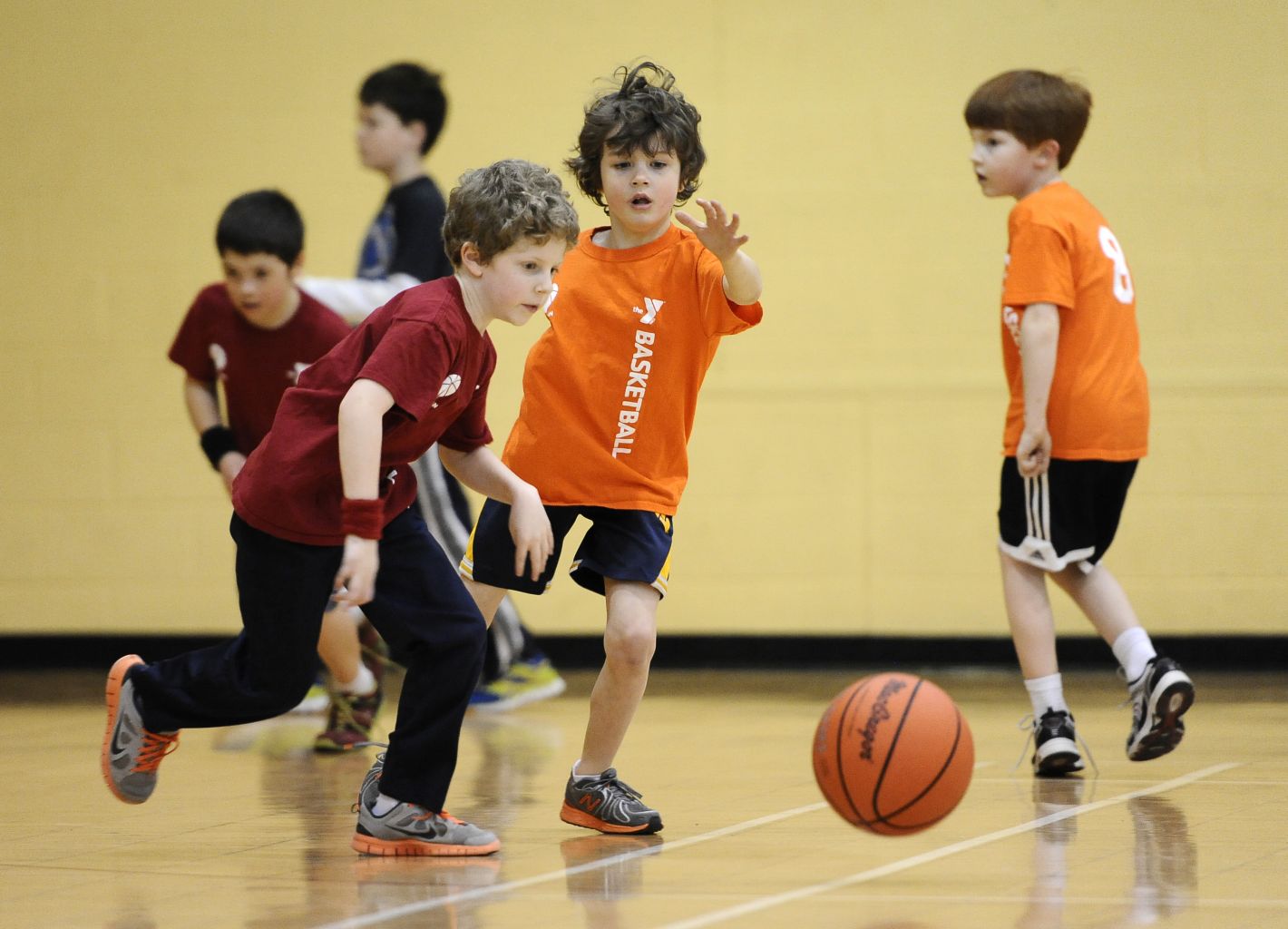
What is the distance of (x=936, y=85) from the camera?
694cm

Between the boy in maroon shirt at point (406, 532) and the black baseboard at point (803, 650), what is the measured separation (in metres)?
3.84

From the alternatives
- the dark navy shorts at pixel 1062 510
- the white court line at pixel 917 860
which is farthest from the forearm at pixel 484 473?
the dark navy shorts at pixel 1062 510

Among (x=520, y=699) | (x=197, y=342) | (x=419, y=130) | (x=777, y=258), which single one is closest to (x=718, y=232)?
(x=197, y=342)

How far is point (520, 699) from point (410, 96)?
7.01 ft

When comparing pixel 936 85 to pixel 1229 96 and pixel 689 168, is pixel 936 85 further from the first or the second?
pixel 689 168

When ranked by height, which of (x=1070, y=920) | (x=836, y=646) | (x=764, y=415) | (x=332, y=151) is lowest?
(x=836, y=646)

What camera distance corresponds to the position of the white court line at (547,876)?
2.78 meters

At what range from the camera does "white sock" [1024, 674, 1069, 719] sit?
438 cm

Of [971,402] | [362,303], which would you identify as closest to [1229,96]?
[971,402]

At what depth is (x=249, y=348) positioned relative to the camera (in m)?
4.94

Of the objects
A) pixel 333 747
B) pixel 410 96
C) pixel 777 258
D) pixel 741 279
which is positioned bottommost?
pixel 333 747

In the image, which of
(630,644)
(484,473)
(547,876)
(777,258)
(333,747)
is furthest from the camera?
(777,258)

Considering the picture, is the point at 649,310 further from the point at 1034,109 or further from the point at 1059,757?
the point at 1059,757

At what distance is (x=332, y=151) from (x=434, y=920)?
5.15 m
